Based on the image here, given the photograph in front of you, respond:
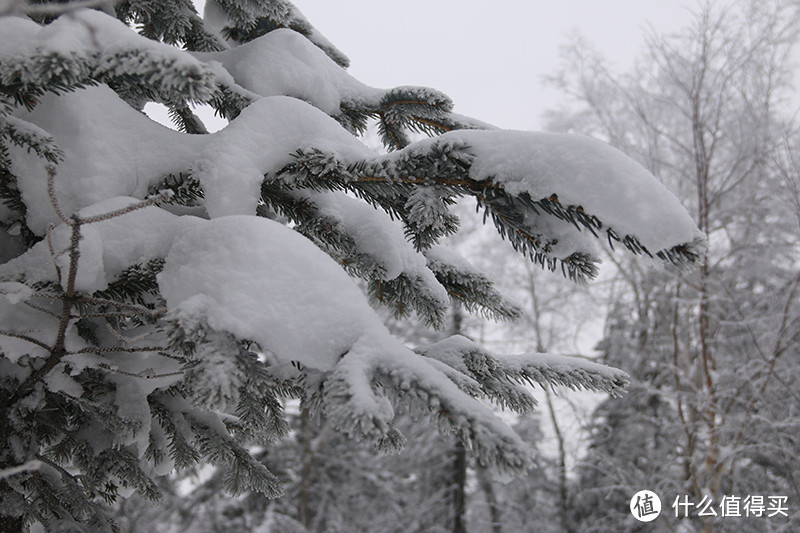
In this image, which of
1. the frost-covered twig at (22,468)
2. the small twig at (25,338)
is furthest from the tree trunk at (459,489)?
the frost-covered twig at (22,468)

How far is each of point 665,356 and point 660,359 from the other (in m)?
0.51

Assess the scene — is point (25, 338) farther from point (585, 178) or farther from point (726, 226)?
point (726, 226)

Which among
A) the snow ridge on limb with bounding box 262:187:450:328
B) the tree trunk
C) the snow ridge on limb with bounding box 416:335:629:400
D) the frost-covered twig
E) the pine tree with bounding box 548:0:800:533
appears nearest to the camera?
the frost-covered twig

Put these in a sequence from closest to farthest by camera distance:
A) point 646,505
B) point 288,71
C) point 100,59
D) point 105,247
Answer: point 100,59 < point 105,247 < point 288,71 < point 646,505

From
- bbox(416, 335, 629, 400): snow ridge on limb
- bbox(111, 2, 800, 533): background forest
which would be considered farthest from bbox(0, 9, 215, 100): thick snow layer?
bbox(111, 2, 800, 533): background forest

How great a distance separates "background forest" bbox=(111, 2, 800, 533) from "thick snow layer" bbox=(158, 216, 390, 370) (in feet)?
14.1

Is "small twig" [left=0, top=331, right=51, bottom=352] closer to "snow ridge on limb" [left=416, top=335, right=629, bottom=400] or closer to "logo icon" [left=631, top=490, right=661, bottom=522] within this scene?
"snow ridge on limb" [left=416, top=335, right=629, bottom=400]

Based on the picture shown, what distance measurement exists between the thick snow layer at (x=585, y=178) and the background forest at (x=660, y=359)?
5.22 ft

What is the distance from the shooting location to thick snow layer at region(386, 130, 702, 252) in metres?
0.86

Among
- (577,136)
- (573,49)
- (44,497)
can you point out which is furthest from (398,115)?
(573,49)

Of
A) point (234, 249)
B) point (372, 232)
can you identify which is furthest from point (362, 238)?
point (234, 249)

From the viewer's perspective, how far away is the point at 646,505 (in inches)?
233

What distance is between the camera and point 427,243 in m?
1.29

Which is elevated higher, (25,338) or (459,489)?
(25,338)
